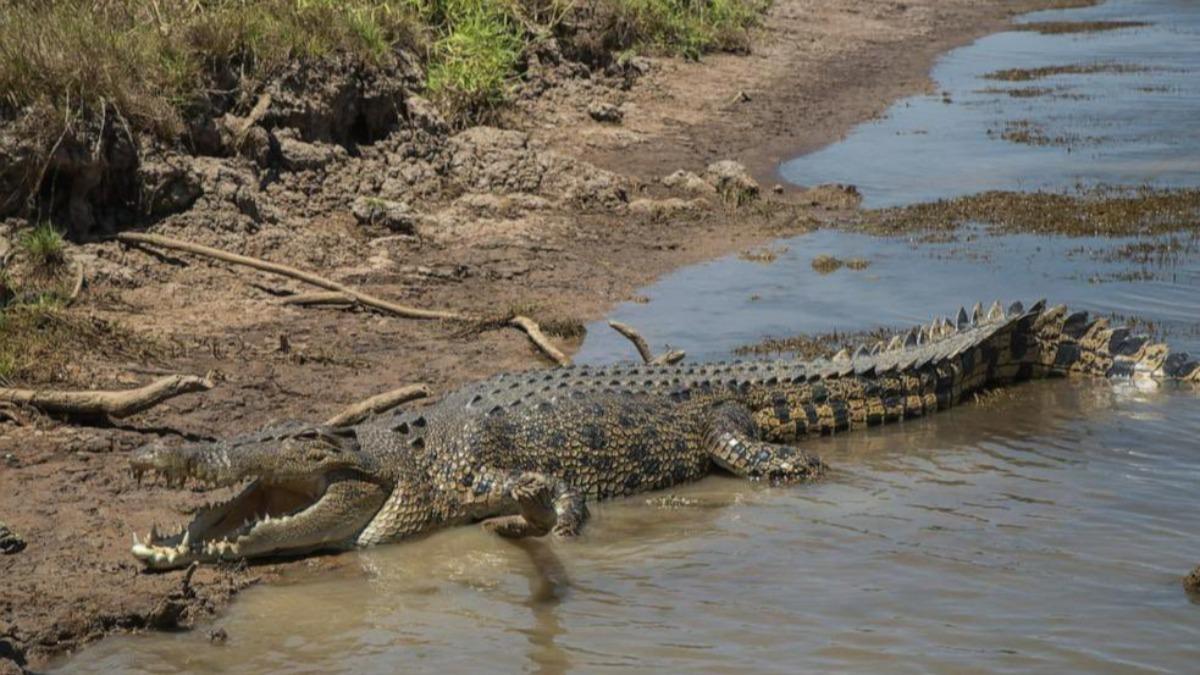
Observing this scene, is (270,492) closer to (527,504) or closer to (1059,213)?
(527,504)

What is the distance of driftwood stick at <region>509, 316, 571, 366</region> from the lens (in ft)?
28.0

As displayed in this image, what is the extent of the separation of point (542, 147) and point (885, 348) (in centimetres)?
591

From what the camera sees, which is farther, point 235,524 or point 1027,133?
point 1027,133

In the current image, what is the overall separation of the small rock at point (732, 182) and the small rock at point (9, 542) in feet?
27.2

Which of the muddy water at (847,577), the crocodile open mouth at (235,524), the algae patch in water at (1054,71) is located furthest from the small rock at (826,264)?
the algae patch in water at (1054,71)

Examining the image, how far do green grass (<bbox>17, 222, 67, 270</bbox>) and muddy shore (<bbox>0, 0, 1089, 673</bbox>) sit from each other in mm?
239

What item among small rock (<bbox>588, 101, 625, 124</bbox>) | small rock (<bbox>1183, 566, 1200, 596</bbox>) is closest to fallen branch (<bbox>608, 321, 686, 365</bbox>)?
small rock (<bbox>1183, 566, 1200, 596</bbox>)

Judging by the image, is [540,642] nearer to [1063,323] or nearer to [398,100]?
[1063,323]

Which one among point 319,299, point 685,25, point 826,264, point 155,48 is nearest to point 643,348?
point 319,299

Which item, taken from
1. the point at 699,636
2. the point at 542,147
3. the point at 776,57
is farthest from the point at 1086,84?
the point at 699,636

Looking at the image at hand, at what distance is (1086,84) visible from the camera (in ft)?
71.8

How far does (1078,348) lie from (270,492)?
4.71 metres

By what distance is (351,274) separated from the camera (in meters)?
10.2

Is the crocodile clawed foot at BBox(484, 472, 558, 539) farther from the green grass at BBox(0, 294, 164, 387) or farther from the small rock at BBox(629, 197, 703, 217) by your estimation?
the small rock at BBox(629, 197, 703, 217)
